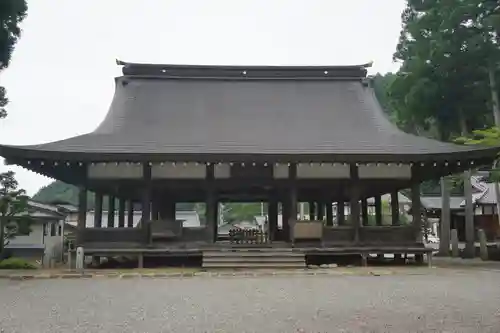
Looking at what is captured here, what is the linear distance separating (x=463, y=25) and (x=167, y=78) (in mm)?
11890

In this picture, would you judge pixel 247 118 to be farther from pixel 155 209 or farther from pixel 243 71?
pixel 155 209

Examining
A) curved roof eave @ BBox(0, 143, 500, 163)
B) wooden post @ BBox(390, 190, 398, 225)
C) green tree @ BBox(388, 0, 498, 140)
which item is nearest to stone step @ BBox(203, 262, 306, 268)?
A: curved roof eave @ BBox(0, 143, 500, 163)

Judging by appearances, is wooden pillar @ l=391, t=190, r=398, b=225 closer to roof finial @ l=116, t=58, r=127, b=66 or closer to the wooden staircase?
the wooden staircase

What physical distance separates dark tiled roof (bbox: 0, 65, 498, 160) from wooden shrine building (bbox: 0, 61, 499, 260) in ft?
0.13

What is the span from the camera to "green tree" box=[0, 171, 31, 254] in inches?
641

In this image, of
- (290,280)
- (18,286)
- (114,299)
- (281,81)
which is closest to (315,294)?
(290,280)

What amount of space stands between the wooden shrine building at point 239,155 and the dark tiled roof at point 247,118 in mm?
39

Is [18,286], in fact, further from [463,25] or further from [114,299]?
[463,25]

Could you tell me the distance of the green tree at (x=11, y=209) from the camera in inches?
641

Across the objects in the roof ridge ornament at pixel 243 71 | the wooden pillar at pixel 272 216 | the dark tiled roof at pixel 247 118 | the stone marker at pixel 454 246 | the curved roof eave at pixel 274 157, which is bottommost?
the stone marker at pixel 454 246

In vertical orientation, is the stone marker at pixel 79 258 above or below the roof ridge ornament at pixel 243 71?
below

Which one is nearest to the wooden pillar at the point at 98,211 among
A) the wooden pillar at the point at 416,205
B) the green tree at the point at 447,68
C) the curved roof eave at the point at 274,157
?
the curved roof eave at the point at 274,157

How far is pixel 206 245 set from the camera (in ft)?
45.2

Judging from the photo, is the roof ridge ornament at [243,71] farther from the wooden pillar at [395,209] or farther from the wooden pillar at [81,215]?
the wooden pillar at [81,215]
